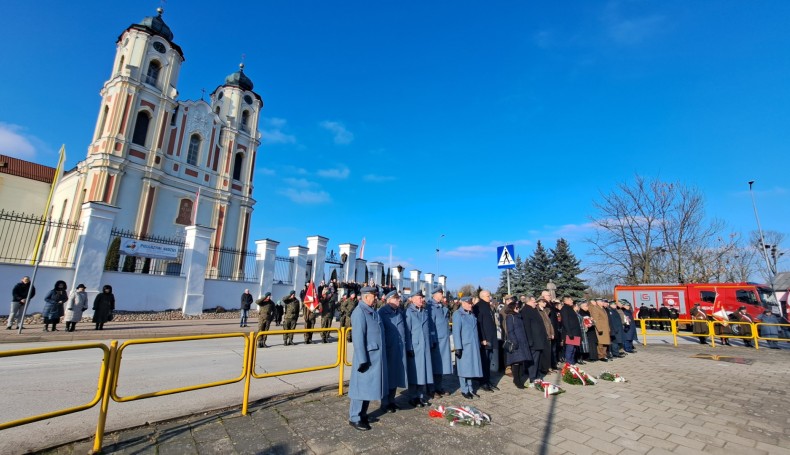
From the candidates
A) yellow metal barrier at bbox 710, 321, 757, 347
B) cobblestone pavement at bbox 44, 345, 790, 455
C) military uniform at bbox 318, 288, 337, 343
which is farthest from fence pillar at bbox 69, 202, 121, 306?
yellow metal barrier at bbox 710, 321, 757, 347

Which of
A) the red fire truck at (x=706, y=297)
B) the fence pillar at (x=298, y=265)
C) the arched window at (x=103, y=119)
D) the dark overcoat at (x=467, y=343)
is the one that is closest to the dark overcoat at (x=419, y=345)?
the dark overcoat at (x=467, y=343)

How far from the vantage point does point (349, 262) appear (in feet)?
89.0

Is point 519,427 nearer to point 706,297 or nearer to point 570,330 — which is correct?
point 570,330

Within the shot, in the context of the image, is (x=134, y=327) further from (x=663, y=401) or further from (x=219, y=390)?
(x=663, y=401)

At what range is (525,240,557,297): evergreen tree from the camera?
139ft

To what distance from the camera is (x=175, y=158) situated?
1148 inches

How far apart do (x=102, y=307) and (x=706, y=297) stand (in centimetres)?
3106

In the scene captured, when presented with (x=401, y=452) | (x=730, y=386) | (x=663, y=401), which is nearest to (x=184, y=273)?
(x=401, y=452)

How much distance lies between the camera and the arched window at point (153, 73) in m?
28.2

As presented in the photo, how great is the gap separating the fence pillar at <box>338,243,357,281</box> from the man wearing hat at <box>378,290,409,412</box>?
21728 mm

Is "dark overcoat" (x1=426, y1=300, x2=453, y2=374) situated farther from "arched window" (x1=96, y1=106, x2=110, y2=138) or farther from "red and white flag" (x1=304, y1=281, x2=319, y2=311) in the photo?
"arched window" (x1=96, y1=106, x2=110, y2=138)

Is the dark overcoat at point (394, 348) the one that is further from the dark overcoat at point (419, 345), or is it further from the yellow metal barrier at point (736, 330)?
the yellow metal barrier at point (736, 330)

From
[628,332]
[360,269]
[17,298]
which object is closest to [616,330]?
[628,332]

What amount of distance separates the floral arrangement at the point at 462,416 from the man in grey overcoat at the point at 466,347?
1.04 meters
